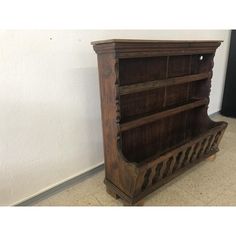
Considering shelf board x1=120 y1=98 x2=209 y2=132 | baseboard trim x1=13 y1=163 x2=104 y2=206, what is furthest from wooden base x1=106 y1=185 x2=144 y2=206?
shelf board x1=120 y1=98 x2=209 y2=132

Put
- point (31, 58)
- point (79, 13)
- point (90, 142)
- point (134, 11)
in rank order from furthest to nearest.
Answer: point (90, 142), point (134, 11), point (79, 13), point (31, 58)

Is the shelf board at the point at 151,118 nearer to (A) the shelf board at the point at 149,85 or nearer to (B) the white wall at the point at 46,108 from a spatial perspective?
(A) the shelf board at the point at 149,85

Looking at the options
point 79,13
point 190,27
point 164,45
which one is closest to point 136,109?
point 164,45

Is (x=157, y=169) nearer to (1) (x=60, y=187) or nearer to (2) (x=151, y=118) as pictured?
(2) (x=151, y=118)

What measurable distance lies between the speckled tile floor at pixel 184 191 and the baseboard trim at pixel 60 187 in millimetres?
25

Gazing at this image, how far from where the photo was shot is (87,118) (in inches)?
63.3

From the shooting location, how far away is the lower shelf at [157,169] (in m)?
1.26

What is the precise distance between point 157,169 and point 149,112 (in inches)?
16.4

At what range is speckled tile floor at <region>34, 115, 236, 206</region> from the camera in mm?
1453

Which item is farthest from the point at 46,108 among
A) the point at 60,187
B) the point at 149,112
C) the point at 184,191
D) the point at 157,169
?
the point at 184,191

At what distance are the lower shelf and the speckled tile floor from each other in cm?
11

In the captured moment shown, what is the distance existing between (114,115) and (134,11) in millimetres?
768

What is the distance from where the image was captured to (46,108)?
137 centimetres

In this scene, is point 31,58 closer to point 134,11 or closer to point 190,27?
point 134,11
